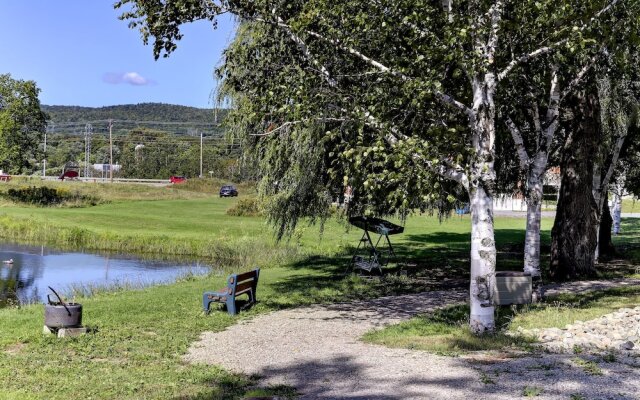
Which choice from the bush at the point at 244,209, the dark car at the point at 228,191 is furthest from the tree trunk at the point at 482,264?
the dark car at the point at 228,191

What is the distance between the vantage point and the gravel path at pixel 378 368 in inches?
252

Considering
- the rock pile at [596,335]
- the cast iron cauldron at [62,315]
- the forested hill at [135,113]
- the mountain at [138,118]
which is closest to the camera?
the rock pile at [596,335]

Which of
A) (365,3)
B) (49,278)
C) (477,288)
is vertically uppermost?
(365,3)

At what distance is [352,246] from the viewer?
2728cm

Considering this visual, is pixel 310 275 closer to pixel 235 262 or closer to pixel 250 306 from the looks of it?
pixel 250 306

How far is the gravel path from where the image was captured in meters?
6.41

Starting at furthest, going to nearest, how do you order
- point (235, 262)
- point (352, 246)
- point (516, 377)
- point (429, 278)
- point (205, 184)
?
point (205, 184) < point (352, 246) < point (235, 262) < point (429, 278) < point (516, 377)

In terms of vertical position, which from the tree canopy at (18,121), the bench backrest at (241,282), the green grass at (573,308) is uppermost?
the tree canopy at (18,121)

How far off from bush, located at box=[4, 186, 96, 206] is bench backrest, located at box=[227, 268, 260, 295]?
137 feet

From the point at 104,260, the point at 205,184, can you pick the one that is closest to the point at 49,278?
the point at 104,260

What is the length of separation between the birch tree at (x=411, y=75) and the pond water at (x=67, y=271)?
32.7ft

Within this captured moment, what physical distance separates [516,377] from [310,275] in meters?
11.8

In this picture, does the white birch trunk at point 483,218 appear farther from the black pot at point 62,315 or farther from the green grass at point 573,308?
the black pot at point 62,315

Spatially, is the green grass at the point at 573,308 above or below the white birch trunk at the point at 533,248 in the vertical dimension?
below
